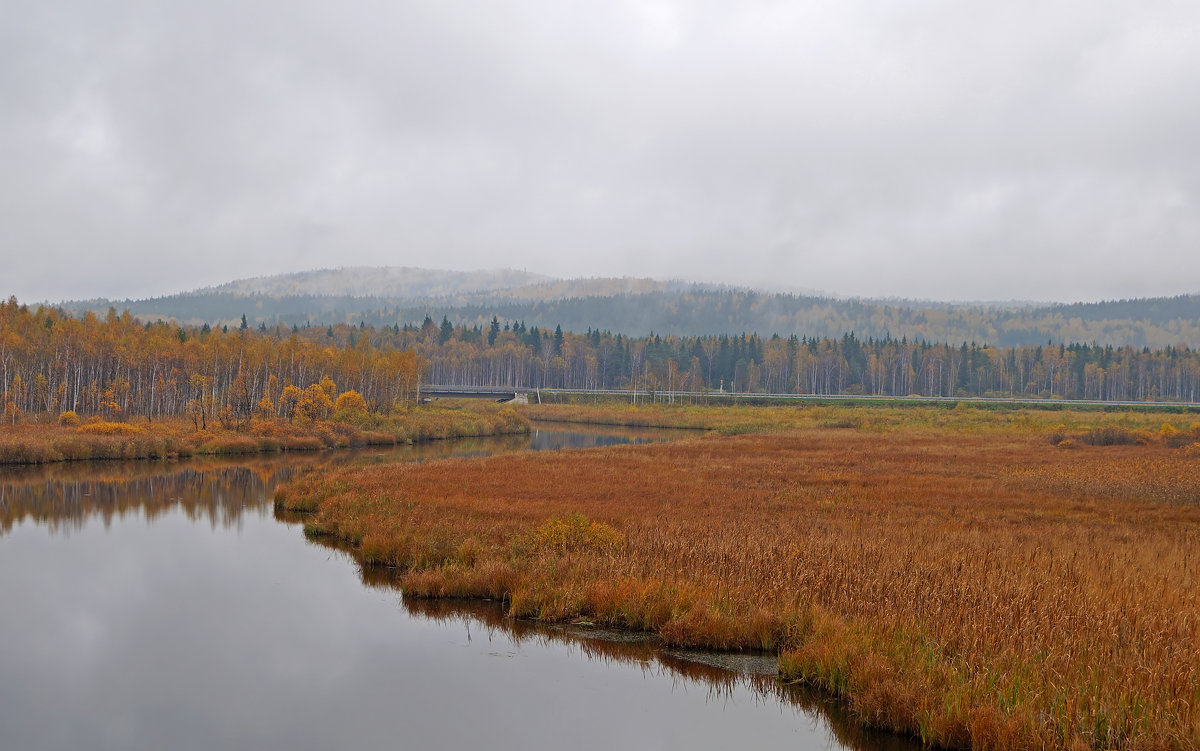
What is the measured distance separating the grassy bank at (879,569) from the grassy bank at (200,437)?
23708mm

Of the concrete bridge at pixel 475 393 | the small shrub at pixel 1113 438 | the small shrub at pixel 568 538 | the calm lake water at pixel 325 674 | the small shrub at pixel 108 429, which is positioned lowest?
the concrete bridge at pixel 475 393

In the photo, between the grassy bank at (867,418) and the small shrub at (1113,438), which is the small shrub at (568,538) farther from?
the grassy bank at (867,418)

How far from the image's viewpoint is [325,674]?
14445 millimetres

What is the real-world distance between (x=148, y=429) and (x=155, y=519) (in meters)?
36.3

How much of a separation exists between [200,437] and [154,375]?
3420 centimetres

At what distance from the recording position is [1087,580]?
1520 centimetres

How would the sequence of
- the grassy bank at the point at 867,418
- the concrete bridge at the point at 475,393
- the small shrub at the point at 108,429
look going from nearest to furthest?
the small shrub at the point at 108,429 → the grassy bank at the point at 867,418 → the concrete bridge at the point at 475,393

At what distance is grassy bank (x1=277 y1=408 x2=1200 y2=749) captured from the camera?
1060 cm

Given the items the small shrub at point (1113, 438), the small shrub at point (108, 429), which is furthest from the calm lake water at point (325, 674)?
the small shrub at point (1113, 438)

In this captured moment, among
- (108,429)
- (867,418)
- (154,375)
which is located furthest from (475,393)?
(108,429)

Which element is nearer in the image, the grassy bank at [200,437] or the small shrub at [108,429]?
the grassy bank at [200,437]

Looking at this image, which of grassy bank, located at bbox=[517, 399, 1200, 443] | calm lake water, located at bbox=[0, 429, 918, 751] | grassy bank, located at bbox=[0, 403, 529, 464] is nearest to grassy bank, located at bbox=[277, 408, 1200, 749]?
calm lake water, located at bbox=[0, 429, 918, 751]

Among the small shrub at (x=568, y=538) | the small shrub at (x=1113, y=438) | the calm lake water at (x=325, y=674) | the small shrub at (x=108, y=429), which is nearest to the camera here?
the calm lake water at (x=325, y=674)

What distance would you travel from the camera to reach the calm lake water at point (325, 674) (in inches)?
467
